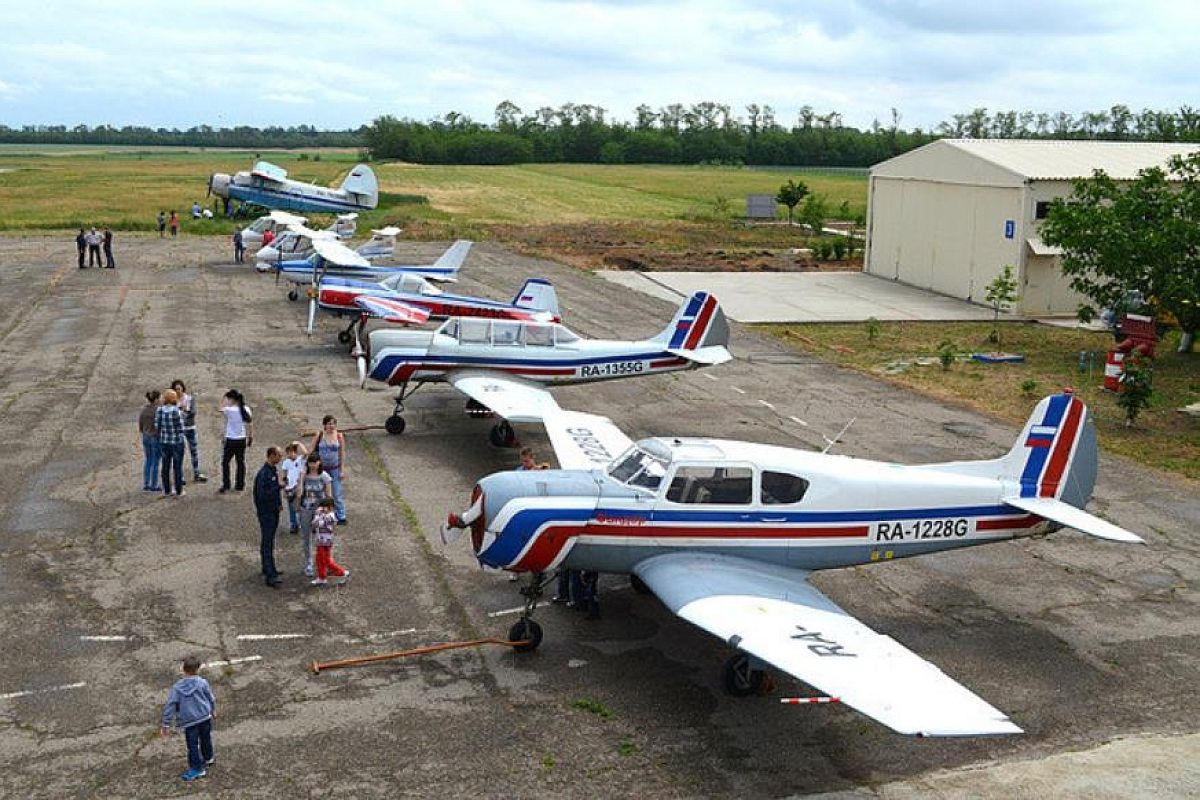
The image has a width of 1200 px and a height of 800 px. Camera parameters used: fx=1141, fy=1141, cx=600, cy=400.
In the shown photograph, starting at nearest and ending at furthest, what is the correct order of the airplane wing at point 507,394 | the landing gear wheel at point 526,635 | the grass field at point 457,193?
the landing gear wheel at point 526,635, the airplane wing at point 507,394, the grass field at point 457,193

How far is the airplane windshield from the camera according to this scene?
1156 centimetres

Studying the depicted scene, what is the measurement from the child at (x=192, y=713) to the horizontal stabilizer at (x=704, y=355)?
13229 mm

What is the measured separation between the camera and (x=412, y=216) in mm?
64812

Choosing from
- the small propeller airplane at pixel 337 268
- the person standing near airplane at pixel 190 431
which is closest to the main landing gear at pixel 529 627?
the person standing near airplane at pixel 190 431

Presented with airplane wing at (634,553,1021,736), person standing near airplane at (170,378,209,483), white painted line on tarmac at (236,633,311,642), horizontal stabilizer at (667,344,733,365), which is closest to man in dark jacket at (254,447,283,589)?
white painted line on tarmac at (236,633,311,642)

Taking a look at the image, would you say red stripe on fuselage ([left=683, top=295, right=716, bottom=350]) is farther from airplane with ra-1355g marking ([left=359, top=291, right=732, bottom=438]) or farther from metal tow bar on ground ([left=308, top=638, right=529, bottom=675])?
metal tow bar on ground ([left=308, top=638, right=529, bottom=675])

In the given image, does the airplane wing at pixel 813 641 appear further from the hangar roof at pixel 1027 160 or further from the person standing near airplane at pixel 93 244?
the person standing near airplane at pixel 93 244

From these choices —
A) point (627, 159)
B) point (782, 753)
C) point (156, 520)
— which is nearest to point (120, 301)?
point (156, 520)

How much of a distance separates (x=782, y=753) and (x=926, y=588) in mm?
4556

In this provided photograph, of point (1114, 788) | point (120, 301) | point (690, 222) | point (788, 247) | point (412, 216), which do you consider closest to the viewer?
point (1114, 788)

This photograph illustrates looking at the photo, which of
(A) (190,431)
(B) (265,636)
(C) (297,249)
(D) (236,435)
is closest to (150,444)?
(A) (190,431)

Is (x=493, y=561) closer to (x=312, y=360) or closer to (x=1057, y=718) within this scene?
(x=1057, y=718)

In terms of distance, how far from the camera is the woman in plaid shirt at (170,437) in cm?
1561

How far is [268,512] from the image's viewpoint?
12.9 m
